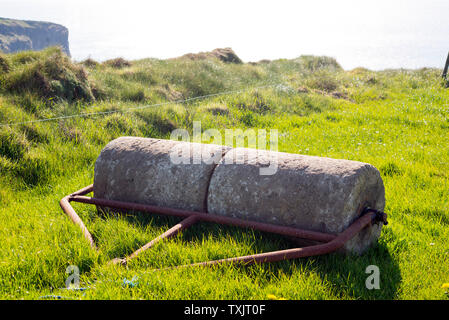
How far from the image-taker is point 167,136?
7.80 meters

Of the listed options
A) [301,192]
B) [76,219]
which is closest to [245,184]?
[301,192]

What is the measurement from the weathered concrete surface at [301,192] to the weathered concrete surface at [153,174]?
Result: 191 mm

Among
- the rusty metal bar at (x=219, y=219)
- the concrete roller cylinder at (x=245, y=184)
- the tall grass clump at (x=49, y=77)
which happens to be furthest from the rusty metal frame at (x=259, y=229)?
the tall grass clump at (x=49, y=77)

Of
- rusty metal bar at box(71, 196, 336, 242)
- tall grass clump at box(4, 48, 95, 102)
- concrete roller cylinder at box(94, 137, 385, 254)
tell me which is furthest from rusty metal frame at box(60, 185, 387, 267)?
tall grass clump at box(4, 48, 95, 102)

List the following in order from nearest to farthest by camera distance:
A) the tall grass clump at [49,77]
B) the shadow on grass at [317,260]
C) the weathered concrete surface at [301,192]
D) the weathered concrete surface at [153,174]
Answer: the shadow on grass at [317,260] → the weathered concrete surface at [301,192] → the weathered concrete surface at [153,174] → the tall grass clump at [49,77]

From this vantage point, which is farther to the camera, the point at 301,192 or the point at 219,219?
the point at 219,219

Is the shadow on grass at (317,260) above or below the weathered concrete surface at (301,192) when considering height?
below

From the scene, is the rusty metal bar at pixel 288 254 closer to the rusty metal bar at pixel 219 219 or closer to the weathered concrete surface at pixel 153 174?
the rusty metal bar at pixel 219 219

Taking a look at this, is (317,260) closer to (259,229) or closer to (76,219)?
(259,229)

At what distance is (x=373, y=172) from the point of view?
10.8 ft

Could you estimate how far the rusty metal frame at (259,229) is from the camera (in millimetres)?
2803

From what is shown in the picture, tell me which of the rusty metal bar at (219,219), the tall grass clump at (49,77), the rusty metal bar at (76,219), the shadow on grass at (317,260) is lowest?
the shadow on grass at (317,260)

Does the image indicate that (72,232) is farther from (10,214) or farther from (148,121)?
(148,121)

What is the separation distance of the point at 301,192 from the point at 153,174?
5.07 feet
